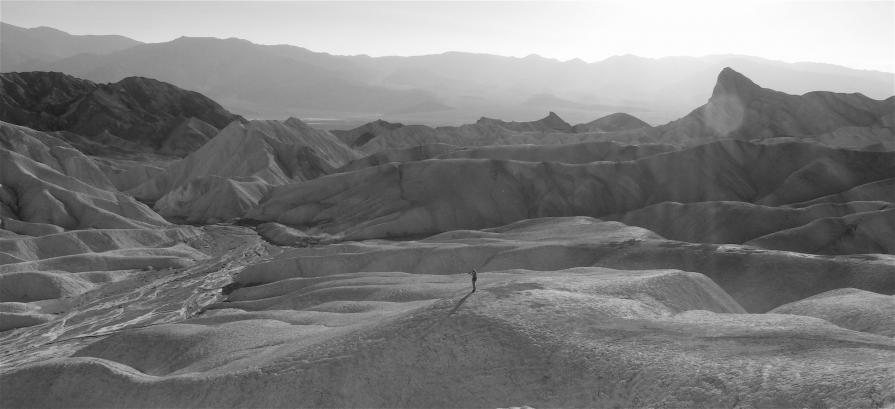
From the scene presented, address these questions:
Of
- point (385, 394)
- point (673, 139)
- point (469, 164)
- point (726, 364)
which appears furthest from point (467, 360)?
point (673, 139)

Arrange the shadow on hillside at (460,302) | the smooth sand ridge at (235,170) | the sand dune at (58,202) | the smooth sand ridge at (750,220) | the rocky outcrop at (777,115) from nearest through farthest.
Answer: the shadow on hillside at (460,302) → the smooth sand ridge at (750,220) → the sand dune at (58,202) → the smooth sand ridge at (235,170) → the rocky outcrop at (777,115)

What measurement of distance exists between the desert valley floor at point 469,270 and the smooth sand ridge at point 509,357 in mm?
101

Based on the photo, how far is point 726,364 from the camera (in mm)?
18625

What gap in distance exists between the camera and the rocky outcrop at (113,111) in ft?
479

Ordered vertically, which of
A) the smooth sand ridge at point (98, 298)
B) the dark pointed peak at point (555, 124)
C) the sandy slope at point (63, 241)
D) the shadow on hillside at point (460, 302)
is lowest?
the smooth sand ridge at point (98, 298)

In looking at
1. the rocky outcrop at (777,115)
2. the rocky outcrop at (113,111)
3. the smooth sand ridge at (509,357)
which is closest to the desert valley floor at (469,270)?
the smooth sand ridge at (509,357)

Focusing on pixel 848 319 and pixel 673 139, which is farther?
pixel 673 139

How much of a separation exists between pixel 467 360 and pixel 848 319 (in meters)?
17.1

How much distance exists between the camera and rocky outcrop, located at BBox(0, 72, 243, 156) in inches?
5748

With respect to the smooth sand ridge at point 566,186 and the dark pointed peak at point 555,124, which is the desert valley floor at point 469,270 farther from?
the dark pointed peak at point 555,124

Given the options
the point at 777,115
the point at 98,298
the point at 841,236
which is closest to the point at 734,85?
the point at 777,115

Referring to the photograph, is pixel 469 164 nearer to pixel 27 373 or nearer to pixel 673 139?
pixel 673 139

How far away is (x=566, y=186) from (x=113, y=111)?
115804mm

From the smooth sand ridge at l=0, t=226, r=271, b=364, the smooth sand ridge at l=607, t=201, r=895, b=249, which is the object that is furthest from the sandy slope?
the smooth sand ridge at l=607, t=201, r=895, b=249
